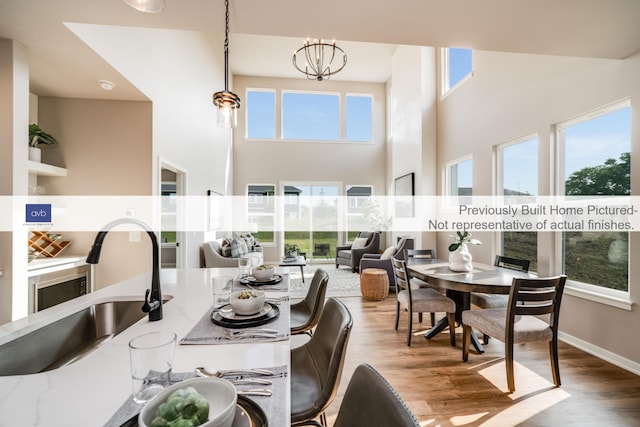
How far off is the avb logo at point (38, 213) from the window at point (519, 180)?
5117mm

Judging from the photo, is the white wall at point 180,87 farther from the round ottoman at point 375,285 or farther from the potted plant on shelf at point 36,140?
the round ottoman at point 375,285

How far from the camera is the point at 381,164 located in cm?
841

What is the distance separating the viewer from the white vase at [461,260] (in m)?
2.92

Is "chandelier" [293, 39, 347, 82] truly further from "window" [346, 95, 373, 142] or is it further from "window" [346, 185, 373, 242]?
"window" [346, 185, 373, 242]

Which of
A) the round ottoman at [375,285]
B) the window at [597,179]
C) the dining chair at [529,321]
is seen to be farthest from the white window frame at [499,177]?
the dining chair at [529,321]

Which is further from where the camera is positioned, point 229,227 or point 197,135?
point 229,227

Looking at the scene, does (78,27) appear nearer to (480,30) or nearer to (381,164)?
(480,30)

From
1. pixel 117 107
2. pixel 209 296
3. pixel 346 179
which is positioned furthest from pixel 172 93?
pixel 346 179

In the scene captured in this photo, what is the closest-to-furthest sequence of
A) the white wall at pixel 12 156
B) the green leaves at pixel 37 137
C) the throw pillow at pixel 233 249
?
1. the white wall at pixel 12 156
2. the green leaves at pixel 37 137
3. the throw pillow at pixel 233 249

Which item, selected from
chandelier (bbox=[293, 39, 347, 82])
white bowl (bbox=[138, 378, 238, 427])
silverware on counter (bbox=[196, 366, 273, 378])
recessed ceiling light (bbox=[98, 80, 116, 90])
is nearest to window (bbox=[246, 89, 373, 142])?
chandelier (bbox=[293, 39, 347, 82])

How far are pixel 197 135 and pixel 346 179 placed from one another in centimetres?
427

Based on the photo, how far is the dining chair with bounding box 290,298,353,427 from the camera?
1.10 metres

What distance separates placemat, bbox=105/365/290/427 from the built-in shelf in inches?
116

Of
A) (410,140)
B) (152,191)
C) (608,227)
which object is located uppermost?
(410,140)
